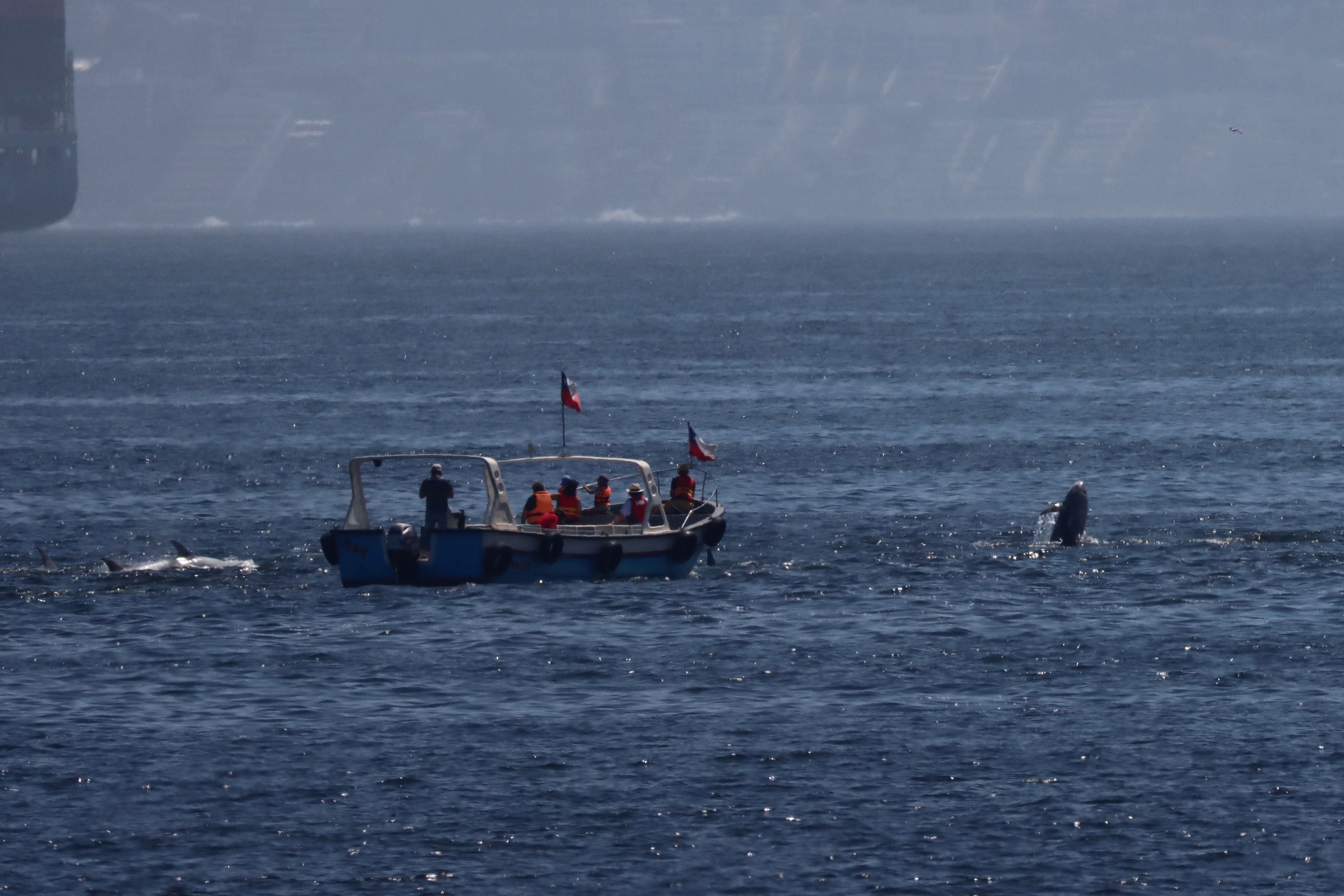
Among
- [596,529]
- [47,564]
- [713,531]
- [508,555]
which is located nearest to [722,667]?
[508,555]

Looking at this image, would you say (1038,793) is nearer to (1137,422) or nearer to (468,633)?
(468,633)

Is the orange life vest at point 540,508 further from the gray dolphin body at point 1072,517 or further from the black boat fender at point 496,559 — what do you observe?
the gray dolphin body at point 1072,517

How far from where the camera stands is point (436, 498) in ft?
120

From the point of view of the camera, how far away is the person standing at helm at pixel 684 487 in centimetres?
4031

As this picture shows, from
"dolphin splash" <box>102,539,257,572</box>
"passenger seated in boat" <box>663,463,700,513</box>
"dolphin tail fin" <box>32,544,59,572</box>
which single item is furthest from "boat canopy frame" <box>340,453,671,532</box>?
"dolphin tail fin" <box>32,544,59,572</box>

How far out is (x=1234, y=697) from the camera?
96.3 feet

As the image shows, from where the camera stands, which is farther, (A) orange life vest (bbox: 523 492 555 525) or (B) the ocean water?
(A) orange life vest (bbox: 523 492 555 525)

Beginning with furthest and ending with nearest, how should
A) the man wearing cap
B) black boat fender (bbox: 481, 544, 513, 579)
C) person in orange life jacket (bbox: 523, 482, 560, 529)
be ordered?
person in orange life jacket (bbox: 523, 482, 560, 529)
black boat fender (bbox: 481, 544, 513, 579)
the man wearing cap

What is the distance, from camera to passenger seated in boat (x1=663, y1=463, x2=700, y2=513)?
132 ft

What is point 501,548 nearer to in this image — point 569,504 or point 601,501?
point 569,504

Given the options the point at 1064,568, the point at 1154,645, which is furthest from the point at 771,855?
the point at 1064,568

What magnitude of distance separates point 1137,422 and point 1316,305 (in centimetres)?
6488

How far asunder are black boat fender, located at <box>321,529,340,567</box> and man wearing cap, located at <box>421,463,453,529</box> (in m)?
1.66

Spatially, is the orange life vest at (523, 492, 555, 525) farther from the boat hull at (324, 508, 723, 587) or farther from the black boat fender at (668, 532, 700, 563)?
the black boat fender at (668, 532, 700, 563)
